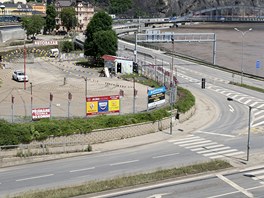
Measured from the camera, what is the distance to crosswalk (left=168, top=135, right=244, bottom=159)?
1344 inches

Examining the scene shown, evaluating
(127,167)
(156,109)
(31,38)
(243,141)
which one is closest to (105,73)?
(156,109)

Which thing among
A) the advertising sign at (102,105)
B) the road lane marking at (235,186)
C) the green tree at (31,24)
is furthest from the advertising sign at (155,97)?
the green tree at (31,24)

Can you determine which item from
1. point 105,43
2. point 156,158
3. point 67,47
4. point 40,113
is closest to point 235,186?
point 156,158

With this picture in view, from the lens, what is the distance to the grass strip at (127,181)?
25.3 meters

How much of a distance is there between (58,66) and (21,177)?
51720 millimetres

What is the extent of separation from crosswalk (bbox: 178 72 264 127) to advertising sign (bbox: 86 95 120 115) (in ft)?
40.6

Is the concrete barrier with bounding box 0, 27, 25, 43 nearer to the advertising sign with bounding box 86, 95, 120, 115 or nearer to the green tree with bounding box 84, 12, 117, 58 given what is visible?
the green tree with bounding box 84, 12, 117, 58

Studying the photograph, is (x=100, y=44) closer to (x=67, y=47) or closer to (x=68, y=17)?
(x=67, y=47)

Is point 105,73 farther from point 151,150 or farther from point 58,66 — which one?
point 151,150

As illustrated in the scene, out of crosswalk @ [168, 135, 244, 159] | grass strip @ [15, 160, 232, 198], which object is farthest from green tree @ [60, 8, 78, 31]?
grass strip @ [15, 160, 232, 198]

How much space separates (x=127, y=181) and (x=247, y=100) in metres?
31.0

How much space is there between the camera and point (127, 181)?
27.3 metres

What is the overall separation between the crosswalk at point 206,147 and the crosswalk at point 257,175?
403cm

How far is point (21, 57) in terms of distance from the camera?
95.4 metres
